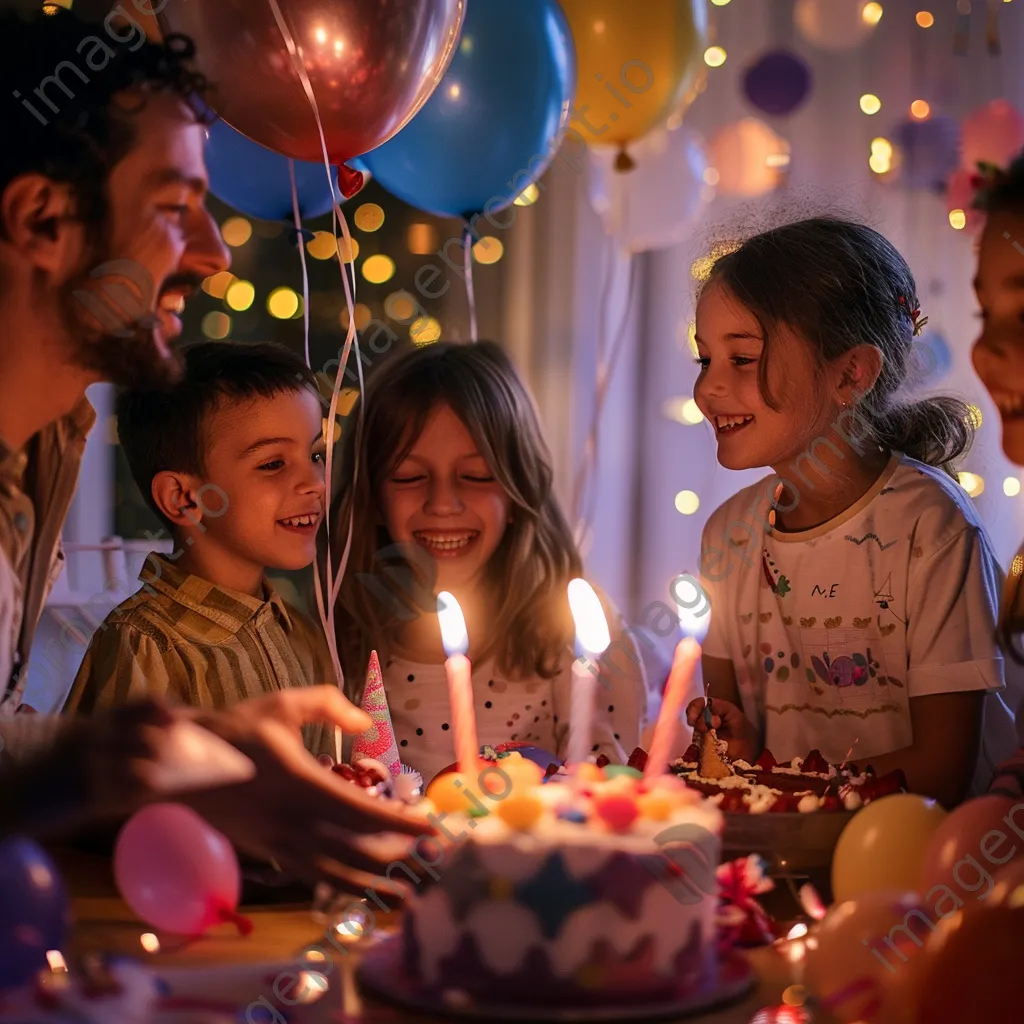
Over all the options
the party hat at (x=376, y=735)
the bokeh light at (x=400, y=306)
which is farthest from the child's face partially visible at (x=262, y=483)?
the bokeh light at (x=400, y=306)

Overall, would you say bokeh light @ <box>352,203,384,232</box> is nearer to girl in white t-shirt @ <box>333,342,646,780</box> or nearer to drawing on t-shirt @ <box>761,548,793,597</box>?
girl in white t-shirt @ <box>333,342,646,780</box>

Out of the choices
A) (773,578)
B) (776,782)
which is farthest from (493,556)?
(776,782)

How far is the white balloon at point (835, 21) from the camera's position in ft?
10.1

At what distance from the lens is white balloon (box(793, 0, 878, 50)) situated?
3084 mm

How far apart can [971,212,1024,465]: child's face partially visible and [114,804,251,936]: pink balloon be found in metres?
0.85

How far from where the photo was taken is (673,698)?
40.4 inches

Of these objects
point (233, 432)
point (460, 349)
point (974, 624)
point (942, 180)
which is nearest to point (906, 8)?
point (942, 180)

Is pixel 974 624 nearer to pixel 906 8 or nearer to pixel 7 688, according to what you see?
pixel 7 688

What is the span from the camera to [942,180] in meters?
2.98

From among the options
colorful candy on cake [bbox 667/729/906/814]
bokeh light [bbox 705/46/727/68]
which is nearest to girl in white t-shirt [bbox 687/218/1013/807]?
colorful candy on cake [bbox 667/729/906/814]

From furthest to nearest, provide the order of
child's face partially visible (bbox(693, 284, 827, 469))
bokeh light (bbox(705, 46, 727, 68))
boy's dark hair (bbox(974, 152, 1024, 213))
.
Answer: bokeh light (bbox(705, 46, 727, 68)) < child's face partially visible (bbox(693, 284, 827, 469)) < boy's dark hair (bbox(974, 152, 1024, 213))

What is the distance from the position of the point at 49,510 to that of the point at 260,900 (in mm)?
438

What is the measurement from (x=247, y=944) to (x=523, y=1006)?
0.29 meters

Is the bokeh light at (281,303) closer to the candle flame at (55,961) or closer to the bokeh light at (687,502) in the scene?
the bokeh light at (687,502)
